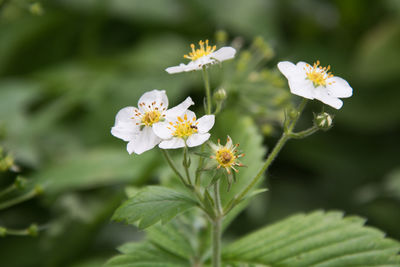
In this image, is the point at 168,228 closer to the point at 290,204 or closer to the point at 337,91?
the point at 337,91

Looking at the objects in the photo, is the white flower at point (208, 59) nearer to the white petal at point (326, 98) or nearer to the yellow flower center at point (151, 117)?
the yellow flower center at point (151, 117)

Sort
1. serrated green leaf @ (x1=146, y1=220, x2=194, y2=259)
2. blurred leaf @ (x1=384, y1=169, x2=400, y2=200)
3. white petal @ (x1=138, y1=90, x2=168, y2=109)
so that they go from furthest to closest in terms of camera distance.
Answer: blurred leaf @ (x1=384, y1=169, x2=400, y2=200), serrated green leaf @ (x1=146, y1=220, x2=194, y2=259), white petal @ (x1=138, y1=90, x2=168, y2=109)

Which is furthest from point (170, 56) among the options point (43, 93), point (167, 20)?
point (43, 93)

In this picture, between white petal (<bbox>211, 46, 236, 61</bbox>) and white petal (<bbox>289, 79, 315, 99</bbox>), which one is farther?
white petal (<bbox>211, 46, 236, 61</bbox>)

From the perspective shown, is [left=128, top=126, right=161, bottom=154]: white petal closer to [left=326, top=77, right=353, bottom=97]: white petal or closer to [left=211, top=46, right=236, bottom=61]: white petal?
[left=211, top=46, right=236, bottom=61]: white petal

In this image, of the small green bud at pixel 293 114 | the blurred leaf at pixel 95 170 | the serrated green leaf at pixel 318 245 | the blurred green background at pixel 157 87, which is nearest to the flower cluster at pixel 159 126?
the small green bud at pixel 293 114

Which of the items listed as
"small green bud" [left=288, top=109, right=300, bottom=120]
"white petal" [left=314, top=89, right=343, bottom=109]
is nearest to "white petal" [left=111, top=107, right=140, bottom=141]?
"small green bud" [left=288, top=109, right=300, bottom=120]
